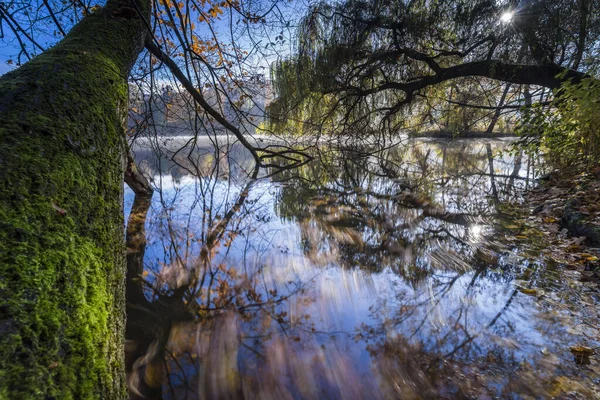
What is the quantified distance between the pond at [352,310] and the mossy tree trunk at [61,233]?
823 millimetres

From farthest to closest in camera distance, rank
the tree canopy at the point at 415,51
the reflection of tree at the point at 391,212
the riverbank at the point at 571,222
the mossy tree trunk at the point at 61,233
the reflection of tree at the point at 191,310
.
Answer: the tree canopy at the point at 415,51, the reflection of tree at the point at 391,212, the riverbank at the point at 571,222, the reflection of tree at the point at 191,310, the mossy tree trunk at the point at 61,233

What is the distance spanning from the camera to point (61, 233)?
0.47 metres

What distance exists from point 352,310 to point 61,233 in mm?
1459

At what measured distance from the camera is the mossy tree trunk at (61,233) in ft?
1.08

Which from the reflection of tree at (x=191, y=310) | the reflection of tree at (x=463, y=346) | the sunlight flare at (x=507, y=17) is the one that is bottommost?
the reflection of tree at (x=463, y=346)

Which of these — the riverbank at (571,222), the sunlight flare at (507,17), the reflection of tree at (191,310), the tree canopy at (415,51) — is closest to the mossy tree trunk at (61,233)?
the reflection of tree at (191,310)

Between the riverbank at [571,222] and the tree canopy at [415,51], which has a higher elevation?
the tree canopy at [415,51]

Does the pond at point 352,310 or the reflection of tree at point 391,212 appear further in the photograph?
the reflection of tree at point 391,212

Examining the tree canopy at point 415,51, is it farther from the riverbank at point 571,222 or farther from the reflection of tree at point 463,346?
the reflection of tree at point 463,346

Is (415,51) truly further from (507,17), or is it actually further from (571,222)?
(571,222)

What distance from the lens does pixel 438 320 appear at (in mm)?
1490

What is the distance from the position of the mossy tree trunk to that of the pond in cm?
82

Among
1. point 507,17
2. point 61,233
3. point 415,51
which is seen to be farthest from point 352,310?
point 415,51

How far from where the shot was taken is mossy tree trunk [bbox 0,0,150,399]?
328mm
